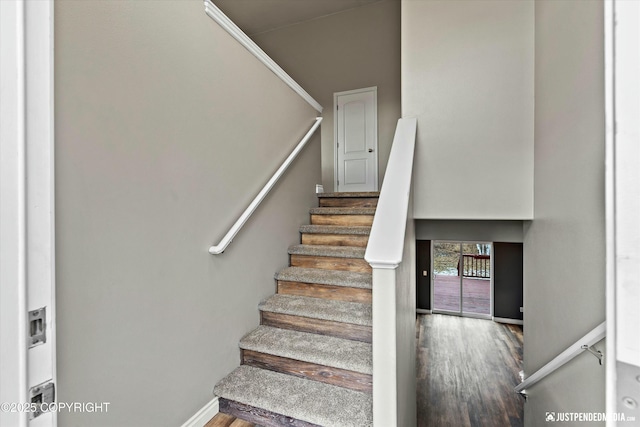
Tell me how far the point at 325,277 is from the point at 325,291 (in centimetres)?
11

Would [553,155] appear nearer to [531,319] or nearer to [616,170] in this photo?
[531,319]

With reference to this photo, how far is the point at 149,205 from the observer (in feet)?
4.61

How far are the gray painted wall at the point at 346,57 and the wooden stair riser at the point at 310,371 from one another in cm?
317

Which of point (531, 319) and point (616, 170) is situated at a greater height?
point (616, 170)

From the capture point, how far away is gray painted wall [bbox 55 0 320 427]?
1105mm

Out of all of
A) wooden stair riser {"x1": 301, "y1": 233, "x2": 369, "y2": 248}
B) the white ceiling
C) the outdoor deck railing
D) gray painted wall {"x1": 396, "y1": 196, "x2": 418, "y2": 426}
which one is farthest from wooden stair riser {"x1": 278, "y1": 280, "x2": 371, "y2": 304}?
the outdoor deck railing

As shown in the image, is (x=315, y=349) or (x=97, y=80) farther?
(x=315, y=349)

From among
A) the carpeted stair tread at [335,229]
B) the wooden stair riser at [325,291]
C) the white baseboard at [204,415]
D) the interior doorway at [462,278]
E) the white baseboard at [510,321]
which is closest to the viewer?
the white baseboard at [204,415]

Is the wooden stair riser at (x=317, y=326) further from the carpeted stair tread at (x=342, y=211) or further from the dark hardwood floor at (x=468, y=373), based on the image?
the dark hardwood floor at (x=468, y=373)

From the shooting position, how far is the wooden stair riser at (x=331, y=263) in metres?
2.39

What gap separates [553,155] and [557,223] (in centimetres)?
46

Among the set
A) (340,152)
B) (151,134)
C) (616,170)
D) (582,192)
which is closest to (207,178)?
(151,134)

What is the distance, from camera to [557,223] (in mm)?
1841

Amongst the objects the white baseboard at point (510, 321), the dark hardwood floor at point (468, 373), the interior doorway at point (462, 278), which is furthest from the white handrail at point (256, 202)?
the white baseboard at point (510, 321)
